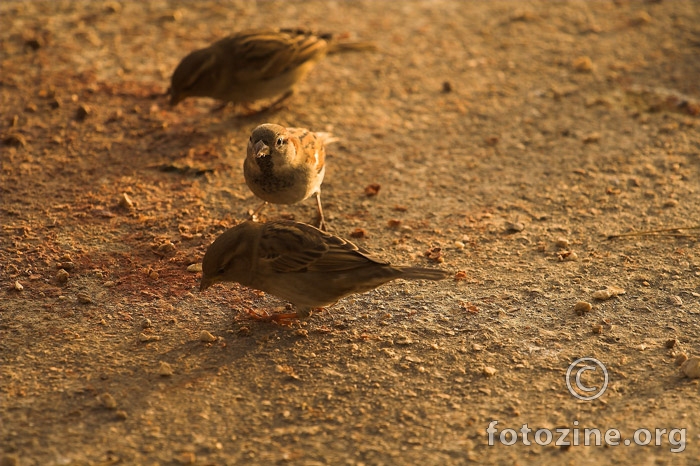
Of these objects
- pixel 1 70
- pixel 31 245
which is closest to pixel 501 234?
pixel 31 245

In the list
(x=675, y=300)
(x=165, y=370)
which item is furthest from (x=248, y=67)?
(x=675, y=300)

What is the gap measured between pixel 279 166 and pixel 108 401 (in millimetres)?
2111

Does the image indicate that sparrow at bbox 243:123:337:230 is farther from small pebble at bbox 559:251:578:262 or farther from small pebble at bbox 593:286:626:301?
small pebble at bbox 593:286:626:301

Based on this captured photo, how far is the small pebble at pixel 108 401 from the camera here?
4457 mm

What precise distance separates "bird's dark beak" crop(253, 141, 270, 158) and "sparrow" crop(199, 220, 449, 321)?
72cm

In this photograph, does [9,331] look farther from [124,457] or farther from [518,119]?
[518,119]

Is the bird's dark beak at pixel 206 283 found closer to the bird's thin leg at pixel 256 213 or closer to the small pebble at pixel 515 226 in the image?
the bird's thin leg at pixel 256 213

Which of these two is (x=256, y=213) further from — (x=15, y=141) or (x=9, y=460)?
(x=9, y=460)

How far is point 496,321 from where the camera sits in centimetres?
528

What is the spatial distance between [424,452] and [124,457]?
147 centimetres

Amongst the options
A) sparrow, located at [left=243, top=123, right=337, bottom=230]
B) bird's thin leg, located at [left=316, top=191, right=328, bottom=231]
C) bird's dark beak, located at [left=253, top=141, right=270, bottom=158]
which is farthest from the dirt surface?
bird's dark beak, located at [left=253, top=141, right=270, bottom=158]

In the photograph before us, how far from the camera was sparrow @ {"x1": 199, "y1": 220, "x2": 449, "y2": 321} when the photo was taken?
512 centimetres

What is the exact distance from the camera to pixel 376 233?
622 cm

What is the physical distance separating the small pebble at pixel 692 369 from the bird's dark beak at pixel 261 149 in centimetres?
297
